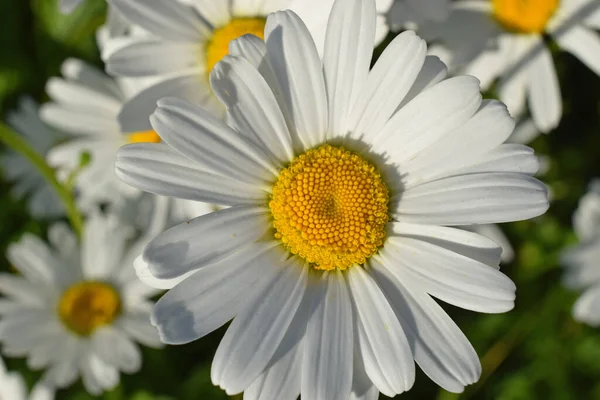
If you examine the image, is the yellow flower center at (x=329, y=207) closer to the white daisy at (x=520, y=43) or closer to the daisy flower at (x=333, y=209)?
the daisy flower at (x=333, y=209)

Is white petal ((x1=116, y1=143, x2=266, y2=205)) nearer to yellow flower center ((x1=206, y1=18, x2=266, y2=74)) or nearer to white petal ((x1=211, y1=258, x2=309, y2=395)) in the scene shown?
white petal ((x1=211, y1=258, x2=309, y2=395))

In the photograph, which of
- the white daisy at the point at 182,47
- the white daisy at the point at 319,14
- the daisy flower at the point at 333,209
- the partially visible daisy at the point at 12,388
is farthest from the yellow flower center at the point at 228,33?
the partially visible daisy at the point at 12,388

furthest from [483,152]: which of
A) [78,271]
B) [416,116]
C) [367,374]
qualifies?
[78,271]

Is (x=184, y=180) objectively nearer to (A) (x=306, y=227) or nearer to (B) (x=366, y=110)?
(A) (x=306, y=227)

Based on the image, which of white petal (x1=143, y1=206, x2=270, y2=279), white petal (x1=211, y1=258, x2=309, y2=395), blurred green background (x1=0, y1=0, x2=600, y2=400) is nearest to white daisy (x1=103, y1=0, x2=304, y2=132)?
white petal (x1=143, y1=206, x2=270, y2=279)

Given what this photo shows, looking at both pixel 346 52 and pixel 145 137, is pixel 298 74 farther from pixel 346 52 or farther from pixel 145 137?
pixel 145 137

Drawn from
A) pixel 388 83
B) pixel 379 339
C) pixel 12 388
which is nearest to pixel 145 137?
pixel 12 388
